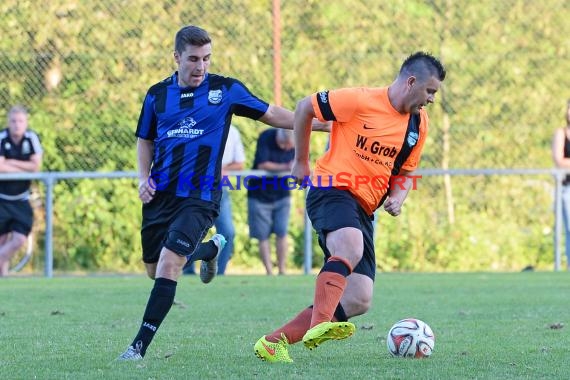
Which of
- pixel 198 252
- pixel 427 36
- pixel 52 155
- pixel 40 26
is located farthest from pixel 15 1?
pixel 198 252

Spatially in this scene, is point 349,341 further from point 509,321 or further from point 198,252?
point 509,321

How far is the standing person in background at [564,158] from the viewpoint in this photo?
46.5 ft

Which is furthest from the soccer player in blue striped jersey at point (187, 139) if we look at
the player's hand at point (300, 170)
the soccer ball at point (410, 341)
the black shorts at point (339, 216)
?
the soccer ball at point (410, 341)

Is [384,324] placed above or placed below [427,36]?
below

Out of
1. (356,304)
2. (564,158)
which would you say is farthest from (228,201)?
Answer: (356,304)

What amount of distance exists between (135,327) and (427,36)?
31.2ft

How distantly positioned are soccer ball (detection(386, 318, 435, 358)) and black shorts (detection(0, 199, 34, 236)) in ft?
26.3

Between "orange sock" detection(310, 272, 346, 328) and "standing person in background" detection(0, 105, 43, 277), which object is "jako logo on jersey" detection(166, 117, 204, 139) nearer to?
"orange sock" detection(310, 272, 346, 328)

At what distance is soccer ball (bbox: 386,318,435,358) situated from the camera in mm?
6273

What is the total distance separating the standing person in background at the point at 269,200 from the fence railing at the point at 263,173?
0.65 feet

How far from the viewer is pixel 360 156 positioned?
648 centimetres

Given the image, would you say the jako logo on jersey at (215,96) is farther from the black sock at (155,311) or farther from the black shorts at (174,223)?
the black sock at (155,311)

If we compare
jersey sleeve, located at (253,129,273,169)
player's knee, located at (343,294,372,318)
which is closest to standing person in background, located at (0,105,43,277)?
jersey sleeve, located at (253,129,273,169)

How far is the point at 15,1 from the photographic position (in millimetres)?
15312
